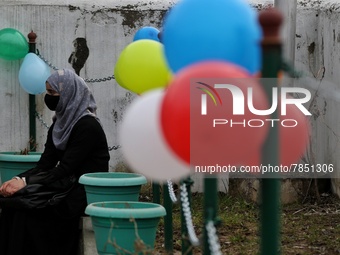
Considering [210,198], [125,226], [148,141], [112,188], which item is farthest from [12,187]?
[148,141]

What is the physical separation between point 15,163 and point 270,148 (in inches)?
177

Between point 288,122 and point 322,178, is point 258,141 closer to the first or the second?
point 288,122

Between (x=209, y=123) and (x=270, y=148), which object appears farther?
(x=209, y=123)

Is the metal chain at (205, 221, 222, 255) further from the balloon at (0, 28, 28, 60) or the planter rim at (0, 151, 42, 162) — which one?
the balloon at (0, 28, 28, 60)

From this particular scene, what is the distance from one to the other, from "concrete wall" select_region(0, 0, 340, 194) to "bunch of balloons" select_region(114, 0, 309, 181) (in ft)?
14.9

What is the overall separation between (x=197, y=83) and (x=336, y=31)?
4.55 meters

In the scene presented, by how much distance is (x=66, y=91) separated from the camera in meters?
5.74

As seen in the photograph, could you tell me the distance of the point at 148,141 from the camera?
2.74 metres

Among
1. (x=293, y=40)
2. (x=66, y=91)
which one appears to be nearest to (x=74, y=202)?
(x=66, y=91)

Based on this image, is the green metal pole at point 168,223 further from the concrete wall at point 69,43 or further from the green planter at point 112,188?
the concrete wall at point 69,43

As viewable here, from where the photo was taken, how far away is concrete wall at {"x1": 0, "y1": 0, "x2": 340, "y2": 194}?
7.43 m

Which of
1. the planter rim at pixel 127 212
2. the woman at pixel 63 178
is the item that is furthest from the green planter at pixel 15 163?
the planter rim at pixel 127 212

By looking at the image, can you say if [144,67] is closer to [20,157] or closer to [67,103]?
[67,103]

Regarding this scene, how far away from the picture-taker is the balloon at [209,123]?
8.39ft
